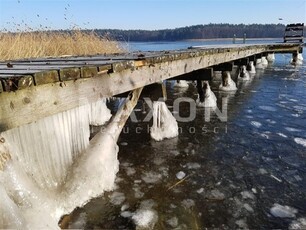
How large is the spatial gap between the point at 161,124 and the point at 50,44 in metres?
6.10

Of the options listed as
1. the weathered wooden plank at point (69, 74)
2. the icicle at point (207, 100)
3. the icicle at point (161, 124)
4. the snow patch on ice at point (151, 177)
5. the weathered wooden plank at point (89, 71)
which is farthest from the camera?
the icicle at point (207, 100)

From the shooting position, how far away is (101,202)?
2.86 m

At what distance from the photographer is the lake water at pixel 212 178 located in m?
2.58

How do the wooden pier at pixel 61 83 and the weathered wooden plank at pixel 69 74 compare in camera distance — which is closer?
the wooden pier at pixel 61 83

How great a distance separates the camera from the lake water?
258cm

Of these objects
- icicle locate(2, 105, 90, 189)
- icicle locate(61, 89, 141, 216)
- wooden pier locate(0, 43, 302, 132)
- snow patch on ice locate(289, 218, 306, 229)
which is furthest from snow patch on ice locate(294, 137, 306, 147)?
icicle locate(2, 105, 90, 189)

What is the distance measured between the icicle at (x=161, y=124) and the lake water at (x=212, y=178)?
7.2 inches

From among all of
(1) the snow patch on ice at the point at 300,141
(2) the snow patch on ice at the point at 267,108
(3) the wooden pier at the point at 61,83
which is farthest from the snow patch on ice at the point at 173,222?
(2) the snow patch on ice at the point at 267,108

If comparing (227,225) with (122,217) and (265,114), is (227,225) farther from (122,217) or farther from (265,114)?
(265,114)

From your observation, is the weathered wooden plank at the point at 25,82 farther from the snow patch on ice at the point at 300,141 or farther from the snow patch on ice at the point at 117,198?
the snow patch on ice at the point at 300,141

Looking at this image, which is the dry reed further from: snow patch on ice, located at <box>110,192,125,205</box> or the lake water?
snow patch on ice, located at <box>110,192,125,205</box>

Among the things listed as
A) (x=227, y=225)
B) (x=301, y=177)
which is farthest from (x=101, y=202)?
(x=301, y=177)

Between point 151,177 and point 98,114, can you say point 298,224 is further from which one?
point 98,114

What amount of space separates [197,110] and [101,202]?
14.0 ft
